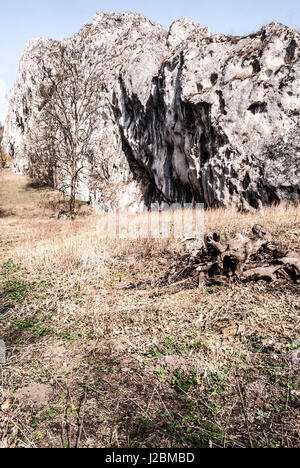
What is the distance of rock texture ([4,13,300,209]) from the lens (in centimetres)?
1448

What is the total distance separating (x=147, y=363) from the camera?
3.32m

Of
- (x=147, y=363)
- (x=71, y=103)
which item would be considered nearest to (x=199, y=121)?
(x=71, y=103)

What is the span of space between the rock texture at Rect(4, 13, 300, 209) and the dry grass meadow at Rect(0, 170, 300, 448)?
10.2 meters

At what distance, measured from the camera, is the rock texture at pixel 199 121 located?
47.5ft

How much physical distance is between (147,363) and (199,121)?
17.6 meters

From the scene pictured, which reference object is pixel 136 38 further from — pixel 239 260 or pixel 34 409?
pixel 34 409

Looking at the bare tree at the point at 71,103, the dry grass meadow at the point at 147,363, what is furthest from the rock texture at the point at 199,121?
the dry grass meadow at the point at 147,363

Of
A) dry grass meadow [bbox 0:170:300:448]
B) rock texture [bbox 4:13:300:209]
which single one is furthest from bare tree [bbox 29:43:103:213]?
dry grass meadow [bbox 0:170:300:448]

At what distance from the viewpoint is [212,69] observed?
17812 mm

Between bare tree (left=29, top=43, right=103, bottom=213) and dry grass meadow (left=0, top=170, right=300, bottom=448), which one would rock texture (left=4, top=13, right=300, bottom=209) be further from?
dry grass meadow (left=0, top=170, right=300, bottom=448)

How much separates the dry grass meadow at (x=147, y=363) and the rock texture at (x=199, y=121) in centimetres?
1021

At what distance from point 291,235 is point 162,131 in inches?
730

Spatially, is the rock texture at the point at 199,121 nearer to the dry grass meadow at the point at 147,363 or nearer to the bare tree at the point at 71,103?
the bare tree at the point at 71,103
